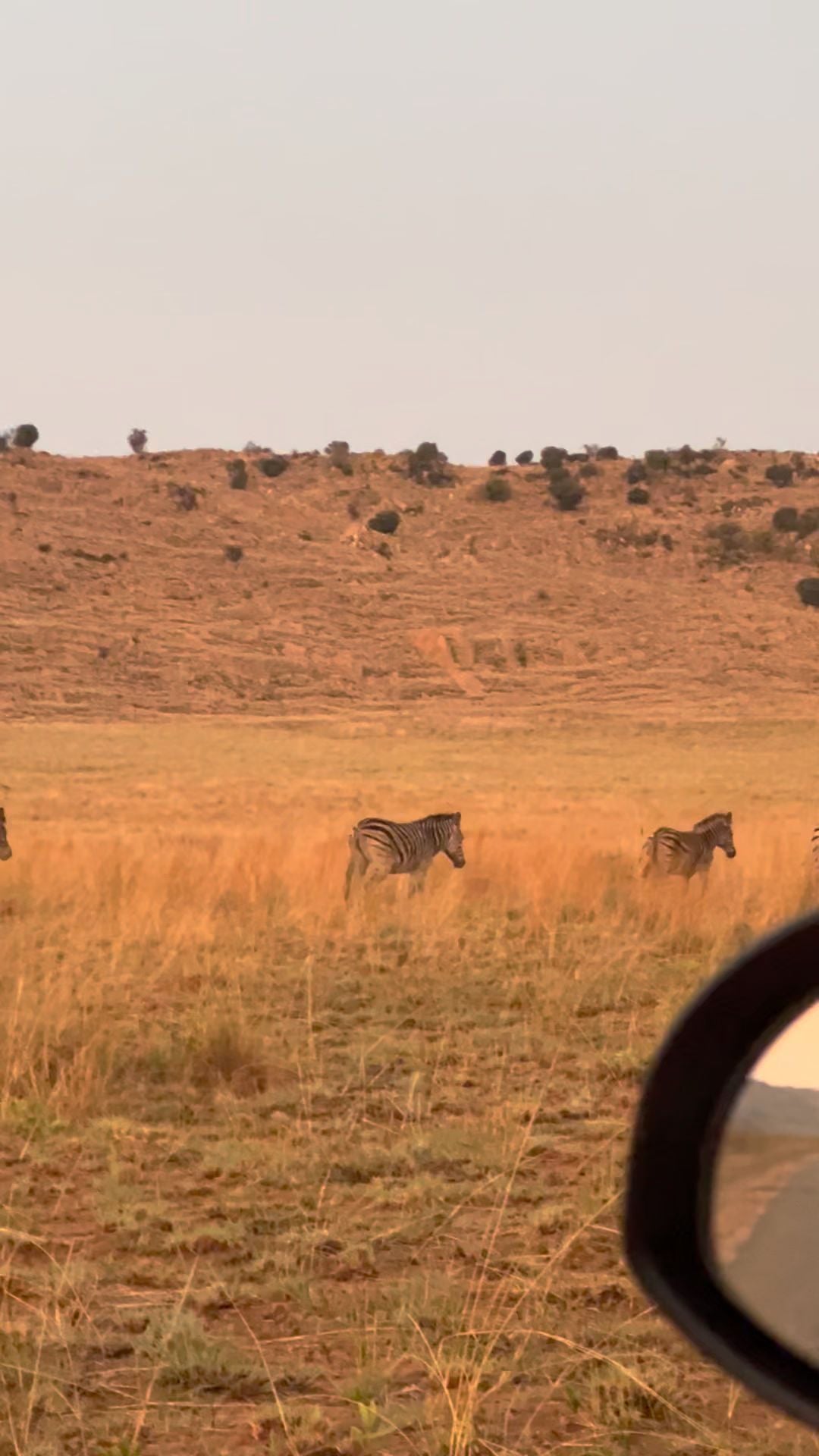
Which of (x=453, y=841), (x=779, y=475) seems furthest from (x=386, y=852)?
(x=779, y=475)

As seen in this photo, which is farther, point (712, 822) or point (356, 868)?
point (712, 822)

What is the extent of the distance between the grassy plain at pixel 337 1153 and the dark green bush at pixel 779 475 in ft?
250

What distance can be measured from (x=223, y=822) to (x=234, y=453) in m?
68.1

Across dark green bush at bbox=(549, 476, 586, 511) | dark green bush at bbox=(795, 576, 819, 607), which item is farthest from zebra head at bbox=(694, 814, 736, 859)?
dark green bush at bbox=(549, 476, 586, 511)

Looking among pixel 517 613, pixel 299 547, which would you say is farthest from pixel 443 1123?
pixel 299 547

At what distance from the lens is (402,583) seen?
7450 cm

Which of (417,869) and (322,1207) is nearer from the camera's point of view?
(322,1207)

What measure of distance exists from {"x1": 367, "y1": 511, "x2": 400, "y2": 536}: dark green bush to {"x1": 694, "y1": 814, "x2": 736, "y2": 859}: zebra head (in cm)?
6430

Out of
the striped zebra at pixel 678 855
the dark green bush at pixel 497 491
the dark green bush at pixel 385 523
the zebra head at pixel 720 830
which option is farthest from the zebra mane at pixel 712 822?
the dark green bush at pixel 497 491

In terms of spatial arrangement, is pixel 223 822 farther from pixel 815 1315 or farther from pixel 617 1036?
pixel 815 1315

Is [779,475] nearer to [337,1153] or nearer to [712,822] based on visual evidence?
[712,822]

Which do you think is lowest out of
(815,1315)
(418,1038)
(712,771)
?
(712,771)

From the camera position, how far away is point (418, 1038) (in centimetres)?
873

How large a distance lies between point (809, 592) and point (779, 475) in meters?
19.1
